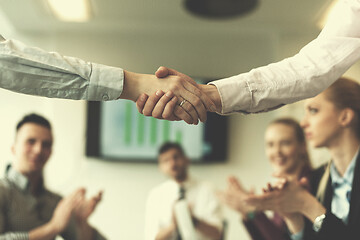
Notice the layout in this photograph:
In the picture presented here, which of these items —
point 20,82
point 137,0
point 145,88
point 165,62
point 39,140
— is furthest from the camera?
point 165,62

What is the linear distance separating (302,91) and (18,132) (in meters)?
0.99

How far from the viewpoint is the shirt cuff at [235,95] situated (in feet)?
2.30

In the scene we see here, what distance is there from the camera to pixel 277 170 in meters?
1.45

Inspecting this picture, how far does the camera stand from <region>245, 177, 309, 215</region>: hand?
89 centimetres

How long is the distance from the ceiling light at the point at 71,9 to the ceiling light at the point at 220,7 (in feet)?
1.46

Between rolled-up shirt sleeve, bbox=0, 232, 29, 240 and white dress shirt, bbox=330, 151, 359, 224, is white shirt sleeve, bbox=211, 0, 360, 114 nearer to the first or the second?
white dress shirt, bbox=330, 151, 359, 224

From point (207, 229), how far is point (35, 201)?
2.40ft

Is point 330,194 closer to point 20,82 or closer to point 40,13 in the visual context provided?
point 20,82

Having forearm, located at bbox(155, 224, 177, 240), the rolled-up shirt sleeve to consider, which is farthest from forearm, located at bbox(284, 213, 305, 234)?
the rolled-up shirt sleeve

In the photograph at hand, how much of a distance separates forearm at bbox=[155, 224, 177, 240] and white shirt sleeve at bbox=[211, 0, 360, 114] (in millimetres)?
717

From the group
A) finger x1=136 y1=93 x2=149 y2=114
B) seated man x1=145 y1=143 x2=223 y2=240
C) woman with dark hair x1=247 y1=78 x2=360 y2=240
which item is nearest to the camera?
finger x1=136 y1=93 x2=149 y2=114

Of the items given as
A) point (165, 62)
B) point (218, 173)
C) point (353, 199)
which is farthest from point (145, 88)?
point (218, 173)

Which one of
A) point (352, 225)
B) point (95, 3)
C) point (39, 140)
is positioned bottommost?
point (352, 225)

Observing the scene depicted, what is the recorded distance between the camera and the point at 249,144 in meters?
2.17
